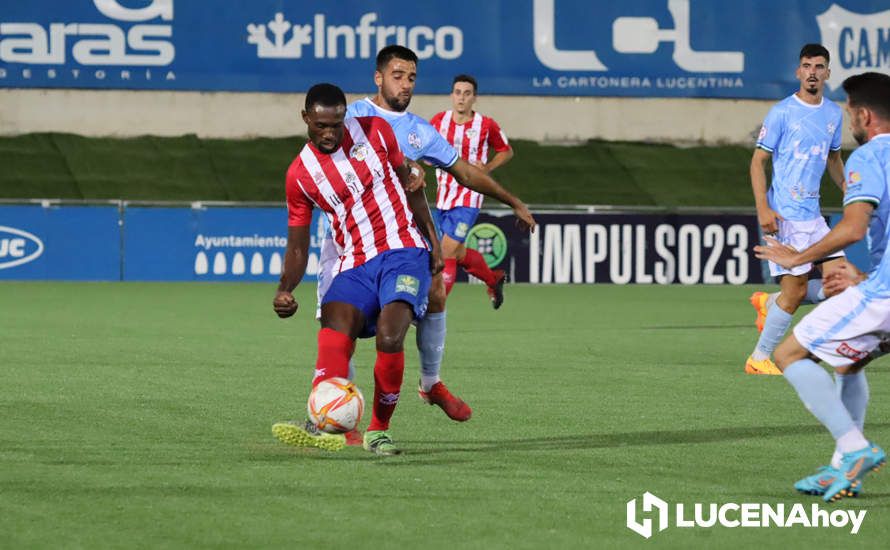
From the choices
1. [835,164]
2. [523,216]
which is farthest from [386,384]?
[835,164]

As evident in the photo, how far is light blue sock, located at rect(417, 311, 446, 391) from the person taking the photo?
821 cm

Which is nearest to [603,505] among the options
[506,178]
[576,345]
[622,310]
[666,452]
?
[666,452]

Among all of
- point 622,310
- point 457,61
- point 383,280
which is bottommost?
point 622,310

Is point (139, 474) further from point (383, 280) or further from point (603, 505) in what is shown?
point (603, 505)

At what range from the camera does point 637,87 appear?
28797mm

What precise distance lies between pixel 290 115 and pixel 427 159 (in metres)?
20.9

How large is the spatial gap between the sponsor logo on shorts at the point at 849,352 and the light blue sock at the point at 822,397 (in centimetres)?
11

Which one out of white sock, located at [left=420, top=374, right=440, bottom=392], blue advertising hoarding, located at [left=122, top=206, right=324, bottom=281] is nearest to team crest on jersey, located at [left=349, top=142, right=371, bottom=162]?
white sock, located at [left=420, top=374, right=440, bottom=392]

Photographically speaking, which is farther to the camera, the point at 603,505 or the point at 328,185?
the point at 328,185

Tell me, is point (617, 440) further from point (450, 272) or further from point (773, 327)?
point (450, 272)

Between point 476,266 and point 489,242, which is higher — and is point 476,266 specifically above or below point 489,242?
above

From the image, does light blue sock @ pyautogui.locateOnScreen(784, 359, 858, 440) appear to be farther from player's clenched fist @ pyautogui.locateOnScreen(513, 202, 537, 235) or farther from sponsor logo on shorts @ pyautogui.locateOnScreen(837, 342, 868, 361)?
player's clenched fist @ pyautogui.locateOnScreen(513, 202, 537, 235)

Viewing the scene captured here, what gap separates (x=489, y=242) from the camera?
21.8 metres

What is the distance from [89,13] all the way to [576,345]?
54.2 feet
